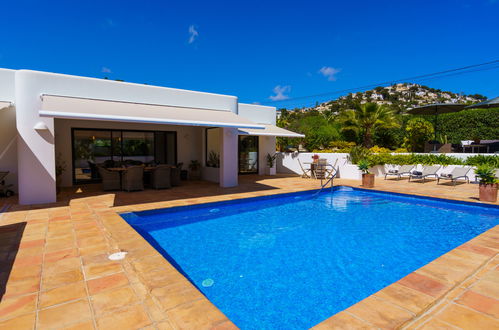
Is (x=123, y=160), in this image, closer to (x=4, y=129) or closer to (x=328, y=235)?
(x=4, y=129)

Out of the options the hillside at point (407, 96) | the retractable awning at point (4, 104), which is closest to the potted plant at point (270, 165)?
the retractable awning at point (4, 104)

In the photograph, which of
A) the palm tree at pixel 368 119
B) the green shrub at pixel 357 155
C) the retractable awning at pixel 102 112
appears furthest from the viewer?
the palm tree at pixel 368 119

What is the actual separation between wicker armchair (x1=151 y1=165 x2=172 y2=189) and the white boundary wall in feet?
38.7

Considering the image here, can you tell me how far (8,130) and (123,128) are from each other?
5.50m

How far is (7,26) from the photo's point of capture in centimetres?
2192

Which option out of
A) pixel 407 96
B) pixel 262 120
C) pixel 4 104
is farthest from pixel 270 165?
pixel 407 96

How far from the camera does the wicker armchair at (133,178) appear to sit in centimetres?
1332

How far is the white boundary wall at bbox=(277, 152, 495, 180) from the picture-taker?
18.5 metres

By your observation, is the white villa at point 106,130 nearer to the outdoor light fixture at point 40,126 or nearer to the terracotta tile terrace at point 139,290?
the outdoor light fixture at point 40,126

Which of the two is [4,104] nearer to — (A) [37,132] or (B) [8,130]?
(A) [37,132]

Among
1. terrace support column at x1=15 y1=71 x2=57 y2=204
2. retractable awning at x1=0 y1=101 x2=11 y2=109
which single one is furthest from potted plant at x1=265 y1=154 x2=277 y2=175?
retractable awning at x1=0 y1=101 x2=11 y2=109

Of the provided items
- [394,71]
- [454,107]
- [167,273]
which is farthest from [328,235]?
[394,71]

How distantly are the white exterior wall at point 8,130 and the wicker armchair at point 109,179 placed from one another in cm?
384

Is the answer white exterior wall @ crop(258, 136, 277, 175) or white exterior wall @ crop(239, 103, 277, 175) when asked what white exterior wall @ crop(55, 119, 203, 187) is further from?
white exterior wall @ crop(258, 136, 277, 175)
